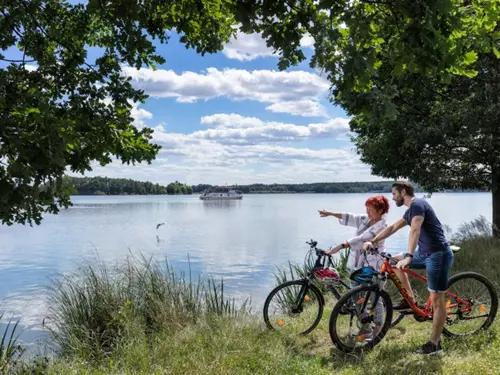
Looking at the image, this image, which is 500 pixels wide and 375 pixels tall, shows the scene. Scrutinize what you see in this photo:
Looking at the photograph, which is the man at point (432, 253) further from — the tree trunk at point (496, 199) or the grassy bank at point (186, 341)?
the tree trunk at point (496, 199)

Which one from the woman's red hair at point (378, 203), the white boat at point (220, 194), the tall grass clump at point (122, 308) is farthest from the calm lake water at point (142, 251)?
the white boat at point (220, 194)

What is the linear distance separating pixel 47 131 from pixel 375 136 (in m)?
11.1

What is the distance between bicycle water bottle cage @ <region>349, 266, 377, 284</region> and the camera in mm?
5453

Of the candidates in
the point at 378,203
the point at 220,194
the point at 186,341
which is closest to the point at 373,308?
the point at 378,203

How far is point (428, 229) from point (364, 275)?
0.96m

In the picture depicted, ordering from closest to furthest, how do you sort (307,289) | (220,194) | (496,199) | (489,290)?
(489,290)
(307,289)
(496,199)
(220,194)

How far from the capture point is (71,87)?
5.57 meters

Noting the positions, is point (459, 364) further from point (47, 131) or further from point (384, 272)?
point (47, 131)

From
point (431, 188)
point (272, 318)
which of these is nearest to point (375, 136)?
point (431, 188)

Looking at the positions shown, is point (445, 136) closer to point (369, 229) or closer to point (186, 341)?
point (369, 229)

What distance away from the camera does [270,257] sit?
2147 centimetres

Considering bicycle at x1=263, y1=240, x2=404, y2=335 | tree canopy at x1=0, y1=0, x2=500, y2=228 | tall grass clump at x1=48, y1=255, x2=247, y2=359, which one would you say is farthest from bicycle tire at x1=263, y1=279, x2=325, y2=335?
tree canopy at x1=0, y1=0, x2=500, y2=228

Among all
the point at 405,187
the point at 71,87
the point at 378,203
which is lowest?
the point at 378,203

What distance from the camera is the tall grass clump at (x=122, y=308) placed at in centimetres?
670
